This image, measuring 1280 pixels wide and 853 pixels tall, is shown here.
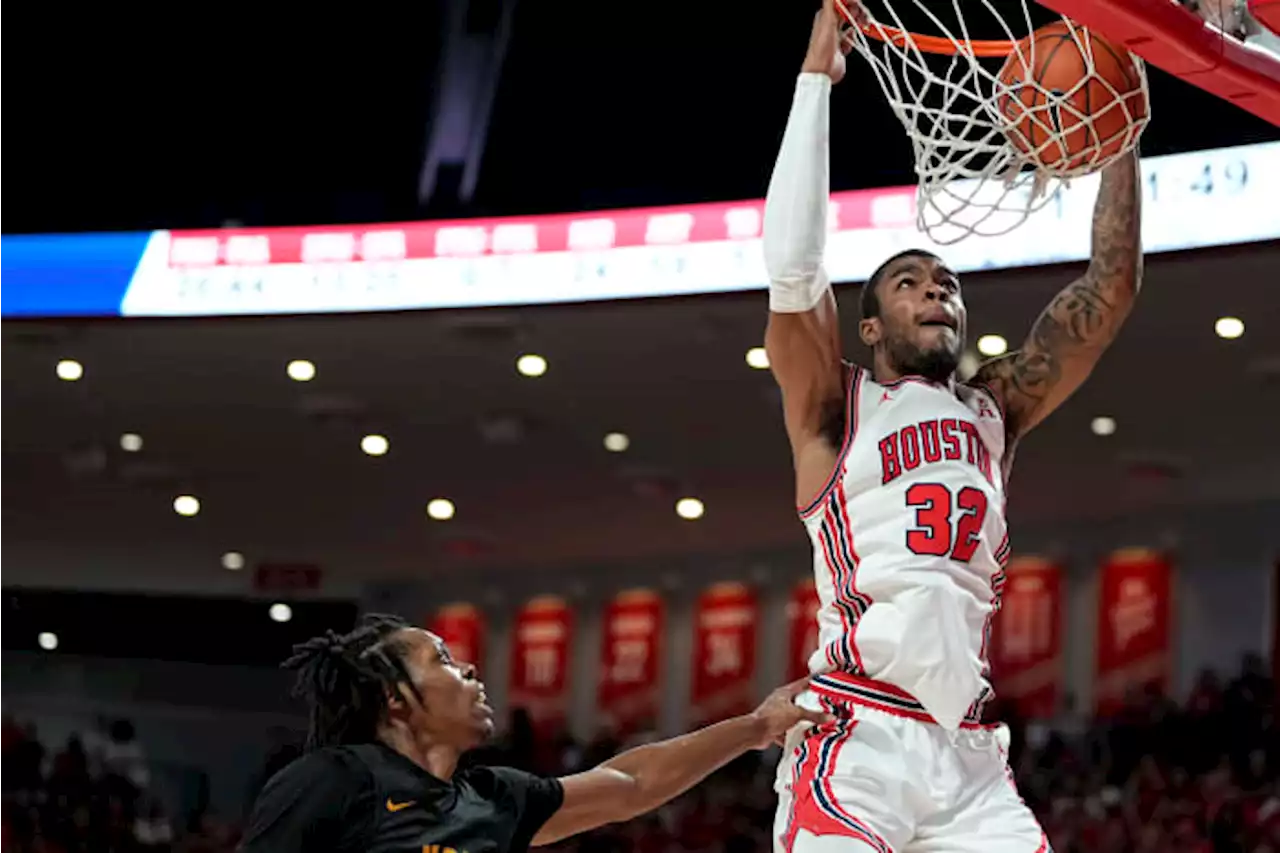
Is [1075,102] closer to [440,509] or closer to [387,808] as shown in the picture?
[387,808]

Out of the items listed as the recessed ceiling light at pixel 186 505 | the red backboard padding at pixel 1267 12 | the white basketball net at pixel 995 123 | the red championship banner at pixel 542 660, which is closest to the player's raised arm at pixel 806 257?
the white basketball net at pixel 995 123

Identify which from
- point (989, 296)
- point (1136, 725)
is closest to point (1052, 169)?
point (989, 296)

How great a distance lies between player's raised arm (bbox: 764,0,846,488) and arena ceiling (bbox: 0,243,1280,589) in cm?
572

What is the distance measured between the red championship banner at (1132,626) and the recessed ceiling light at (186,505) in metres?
7.14

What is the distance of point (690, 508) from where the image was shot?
1565 centimetres

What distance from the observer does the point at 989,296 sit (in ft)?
33.8

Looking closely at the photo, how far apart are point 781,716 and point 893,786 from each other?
0.93 feet

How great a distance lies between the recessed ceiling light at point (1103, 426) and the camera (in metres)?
12.5

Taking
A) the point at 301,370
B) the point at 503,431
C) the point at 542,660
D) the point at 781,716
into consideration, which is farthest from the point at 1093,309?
the point at 542,660

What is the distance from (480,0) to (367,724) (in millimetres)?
9560

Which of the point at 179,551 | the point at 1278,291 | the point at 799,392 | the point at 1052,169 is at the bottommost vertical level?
the point at 799,392

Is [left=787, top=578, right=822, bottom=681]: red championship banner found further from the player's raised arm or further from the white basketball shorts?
the white basketball shorts

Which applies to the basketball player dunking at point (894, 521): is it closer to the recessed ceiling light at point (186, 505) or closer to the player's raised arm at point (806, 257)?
the player's raised arm at point (806, 257)

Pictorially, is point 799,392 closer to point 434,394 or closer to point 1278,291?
point 1278,291
